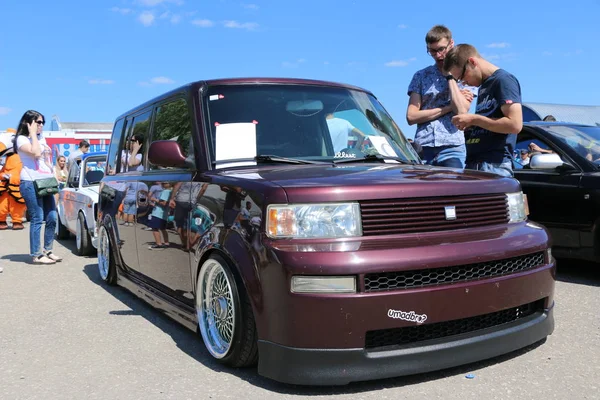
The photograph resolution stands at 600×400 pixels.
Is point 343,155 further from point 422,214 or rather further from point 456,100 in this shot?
point 456,100

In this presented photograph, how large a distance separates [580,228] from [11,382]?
15.4 ft

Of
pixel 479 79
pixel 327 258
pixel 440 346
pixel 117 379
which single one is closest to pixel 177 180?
pixel 117 379

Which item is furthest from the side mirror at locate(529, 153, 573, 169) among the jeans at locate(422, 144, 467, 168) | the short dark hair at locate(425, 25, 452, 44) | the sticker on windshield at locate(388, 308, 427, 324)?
the sticker on windshield at locate(388, 308, 427, 324)

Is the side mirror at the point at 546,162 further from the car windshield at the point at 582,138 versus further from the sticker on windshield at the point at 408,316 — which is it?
the sticker on windshield at the point at 408,316

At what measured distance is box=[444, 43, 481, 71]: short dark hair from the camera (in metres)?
4.62

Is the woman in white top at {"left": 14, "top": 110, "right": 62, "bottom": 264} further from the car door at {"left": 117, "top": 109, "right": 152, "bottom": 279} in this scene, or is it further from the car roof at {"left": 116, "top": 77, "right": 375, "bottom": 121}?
the car roof at {"left": 116, "top": 77, "right": 375, "bottom": 121}

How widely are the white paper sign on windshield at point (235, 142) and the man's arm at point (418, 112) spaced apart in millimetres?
1793

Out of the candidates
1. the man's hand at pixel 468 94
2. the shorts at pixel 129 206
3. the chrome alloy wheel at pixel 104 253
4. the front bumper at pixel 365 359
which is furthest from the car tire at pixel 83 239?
the front bumper at pixel 365 359

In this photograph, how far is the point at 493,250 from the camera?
9.88 feet

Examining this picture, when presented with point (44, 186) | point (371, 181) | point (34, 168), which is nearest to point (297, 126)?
point (371, 181)

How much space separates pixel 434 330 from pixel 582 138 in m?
3.91

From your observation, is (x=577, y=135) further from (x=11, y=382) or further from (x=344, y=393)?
(x=11, y=382)

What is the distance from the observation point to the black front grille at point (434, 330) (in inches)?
113

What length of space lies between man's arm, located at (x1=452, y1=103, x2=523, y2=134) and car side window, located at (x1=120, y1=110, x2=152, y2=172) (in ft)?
8.20
